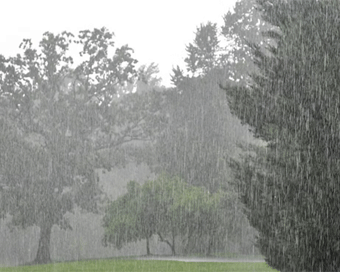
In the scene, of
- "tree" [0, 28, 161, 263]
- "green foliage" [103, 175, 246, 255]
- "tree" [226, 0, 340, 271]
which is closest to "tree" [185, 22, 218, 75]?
"tree" [0, 28, 161, 263]

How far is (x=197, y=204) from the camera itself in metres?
30.2

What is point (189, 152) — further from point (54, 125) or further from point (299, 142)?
point (299, 142)

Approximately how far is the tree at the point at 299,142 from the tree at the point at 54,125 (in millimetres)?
19615

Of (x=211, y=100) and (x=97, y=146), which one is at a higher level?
(x=211, y=100)

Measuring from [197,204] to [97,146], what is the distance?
8.76 meters

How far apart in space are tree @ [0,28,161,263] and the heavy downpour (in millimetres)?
72

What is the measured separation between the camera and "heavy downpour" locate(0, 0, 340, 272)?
1190 cm

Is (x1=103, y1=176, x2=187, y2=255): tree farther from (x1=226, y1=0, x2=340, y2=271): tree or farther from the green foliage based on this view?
(x1=226, y1=0, x2=340, y2=271): tree

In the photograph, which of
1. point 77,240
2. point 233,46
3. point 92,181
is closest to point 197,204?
point 92,181

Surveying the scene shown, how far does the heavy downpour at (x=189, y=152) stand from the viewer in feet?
39.0

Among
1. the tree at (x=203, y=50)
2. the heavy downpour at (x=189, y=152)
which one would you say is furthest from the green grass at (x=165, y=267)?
the tree at (x=203, y=50)

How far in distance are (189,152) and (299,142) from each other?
26760 millimetres

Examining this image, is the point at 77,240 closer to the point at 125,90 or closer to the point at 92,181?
the point at 92,181

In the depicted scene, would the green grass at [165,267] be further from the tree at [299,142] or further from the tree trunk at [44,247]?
the tree at [299,142]
